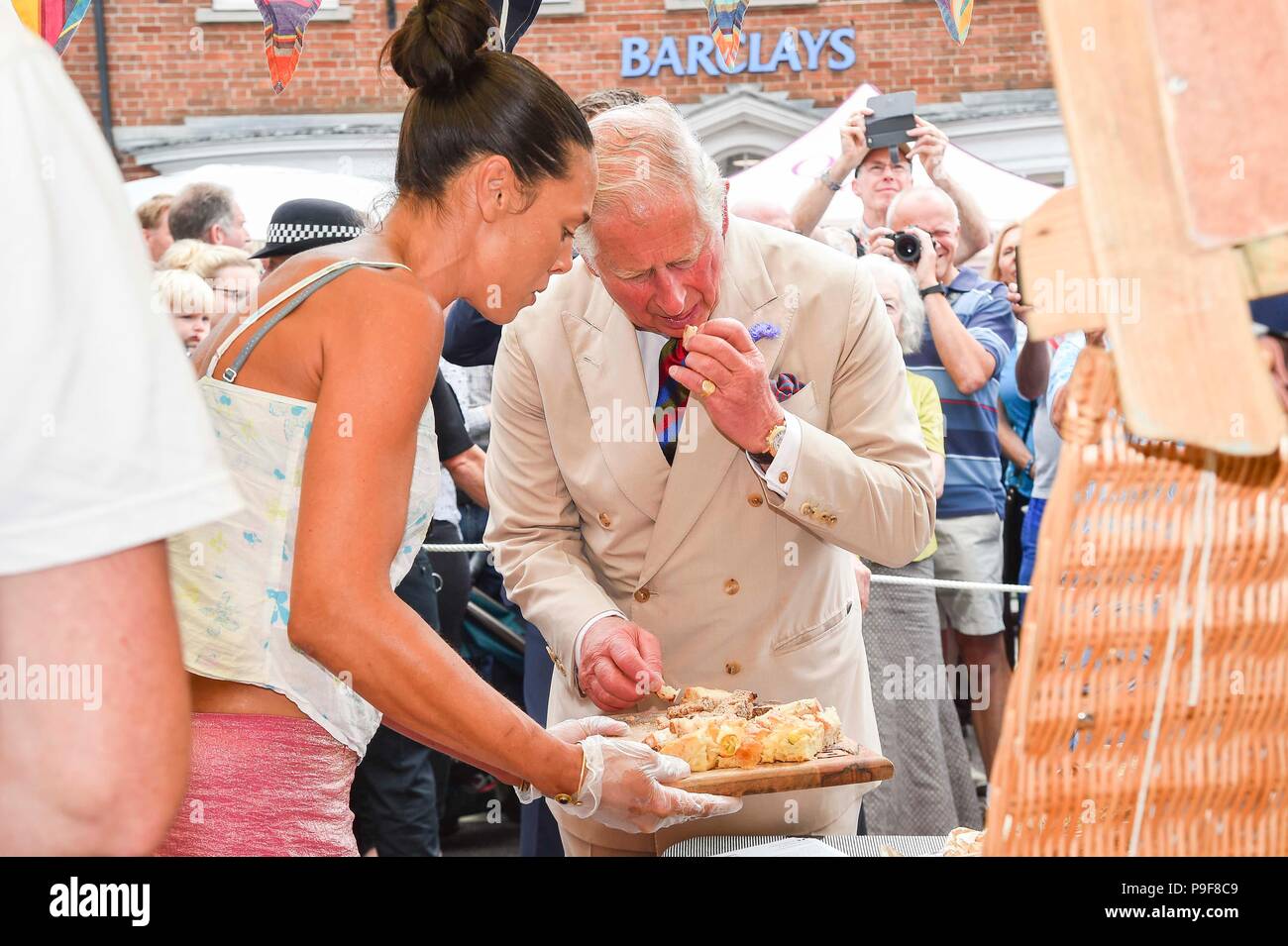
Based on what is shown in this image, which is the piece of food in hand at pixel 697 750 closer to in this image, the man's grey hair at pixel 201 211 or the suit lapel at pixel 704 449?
the suit lapel at pixel 704 449

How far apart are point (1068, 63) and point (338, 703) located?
1120 mm

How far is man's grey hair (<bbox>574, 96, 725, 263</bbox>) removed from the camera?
2189mm

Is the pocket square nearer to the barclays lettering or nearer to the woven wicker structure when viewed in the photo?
the woven wicker structure

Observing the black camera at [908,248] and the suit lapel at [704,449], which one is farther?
the black camera at [908,248]

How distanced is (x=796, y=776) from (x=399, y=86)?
10.9 m

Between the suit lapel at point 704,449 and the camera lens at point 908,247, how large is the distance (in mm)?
2334

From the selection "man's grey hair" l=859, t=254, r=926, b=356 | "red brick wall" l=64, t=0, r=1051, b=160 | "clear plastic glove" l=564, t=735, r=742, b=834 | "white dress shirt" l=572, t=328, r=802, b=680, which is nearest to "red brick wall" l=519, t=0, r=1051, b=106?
"red brick wall" l=64, t=0, r=1051, b=160

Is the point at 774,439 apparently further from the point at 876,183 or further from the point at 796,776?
the point at 876,183

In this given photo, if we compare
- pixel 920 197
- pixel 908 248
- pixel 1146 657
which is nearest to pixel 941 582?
pixel 908 248

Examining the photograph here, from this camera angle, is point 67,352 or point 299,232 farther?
point 299,232

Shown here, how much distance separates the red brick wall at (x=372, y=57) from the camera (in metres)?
11.8

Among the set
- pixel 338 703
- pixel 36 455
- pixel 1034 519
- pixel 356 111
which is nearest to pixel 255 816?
pixel 338 703

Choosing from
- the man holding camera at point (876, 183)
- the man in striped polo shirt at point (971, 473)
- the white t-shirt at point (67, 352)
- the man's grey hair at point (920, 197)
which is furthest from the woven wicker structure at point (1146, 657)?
the man's grey hair at point (920, 197)

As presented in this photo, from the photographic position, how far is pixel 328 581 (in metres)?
1.38
